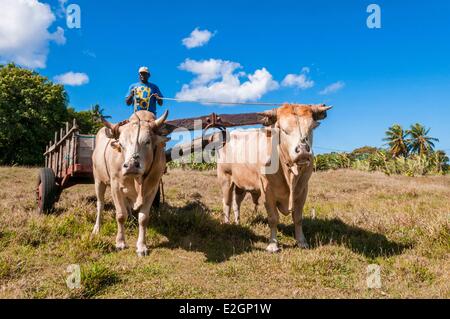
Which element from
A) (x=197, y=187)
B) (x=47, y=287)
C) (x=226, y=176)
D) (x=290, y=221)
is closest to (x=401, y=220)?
(x=290, y=221)

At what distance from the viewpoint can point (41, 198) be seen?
7344mm

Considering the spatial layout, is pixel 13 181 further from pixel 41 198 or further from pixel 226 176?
pixel 226 176

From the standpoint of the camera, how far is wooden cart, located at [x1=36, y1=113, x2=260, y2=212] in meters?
6.57

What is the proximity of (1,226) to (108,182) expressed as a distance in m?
1.94

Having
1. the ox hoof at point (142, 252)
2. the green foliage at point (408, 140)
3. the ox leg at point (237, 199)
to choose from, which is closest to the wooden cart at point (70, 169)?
the ox hoof at point (142, 252)

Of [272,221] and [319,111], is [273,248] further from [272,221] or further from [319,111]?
[319,111]

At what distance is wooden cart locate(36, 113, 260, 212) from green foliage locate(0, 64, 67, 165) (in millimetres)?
22108

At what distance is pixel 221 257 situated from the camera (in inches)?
219

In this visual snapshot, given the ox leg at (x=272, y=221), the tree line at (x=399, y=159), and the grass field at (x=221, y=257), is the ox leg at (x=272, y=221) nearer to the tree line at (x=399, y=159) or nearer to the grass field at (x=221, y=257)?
the grass field at (x=221, y=257)

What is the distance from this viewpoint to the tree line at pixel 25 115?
2700 cm

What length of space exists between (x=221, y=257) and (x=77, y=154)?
152 inches

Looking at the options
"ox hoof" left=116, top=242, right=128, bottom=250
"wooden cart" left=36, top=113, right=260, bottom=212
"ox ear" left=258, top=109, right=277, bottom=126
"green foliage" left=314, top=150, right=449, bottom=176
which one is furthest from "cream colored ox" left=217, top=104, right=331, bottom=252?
"green foliage" left=314, top=150, right=449, bottom=176

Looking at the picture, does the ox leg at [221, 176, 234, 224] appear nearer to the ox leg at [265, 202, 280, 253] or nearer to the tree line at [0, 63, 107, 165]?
the ox leg at [265, 202, 280, 253]
